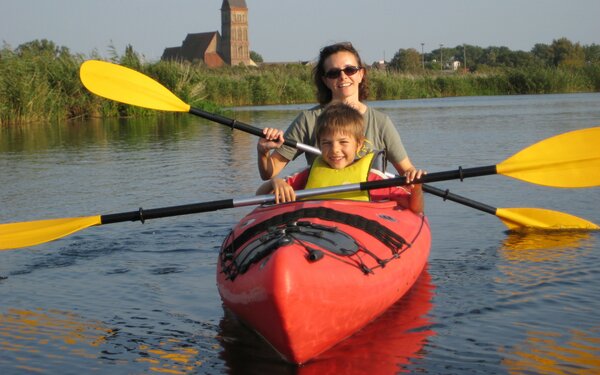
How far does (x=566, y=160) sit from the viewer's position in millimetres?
5199

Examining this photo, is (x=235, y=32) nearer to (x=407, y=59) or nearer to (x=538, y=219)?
(x=407, y=59)

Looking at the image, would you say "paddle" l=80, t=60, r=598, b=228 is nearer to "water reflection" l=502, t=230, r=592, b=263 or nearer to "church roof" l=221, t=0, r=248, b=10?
"water reflection" l=502, t=230, r=592, b=263

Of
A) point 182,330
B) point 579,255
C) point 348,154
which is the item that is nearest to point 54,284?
point 182,330

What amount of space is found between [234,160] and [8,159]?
3.40 m

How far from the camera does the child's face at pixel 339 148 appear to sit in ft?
15.0

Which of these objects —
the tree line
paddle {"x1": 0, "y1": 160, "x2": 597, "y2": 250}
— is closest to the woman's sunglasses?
paddle {"x1": 0, "y1": 160, "x2": 597, "y2": 250}

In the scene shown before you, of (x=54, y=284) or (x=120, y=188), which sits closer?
(x=54, y=284)

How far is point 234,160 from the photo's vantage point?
12.2 m

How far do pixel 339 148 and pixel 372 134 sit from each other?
644 mm

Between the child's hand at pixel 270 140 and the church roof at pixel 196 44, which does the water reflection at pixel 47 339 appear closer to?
the child's hand at pixel 270 140

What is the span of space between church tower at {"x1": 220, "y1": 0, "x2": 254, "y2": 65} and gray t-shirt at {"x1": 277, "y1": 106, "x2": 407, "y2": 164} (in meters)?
117

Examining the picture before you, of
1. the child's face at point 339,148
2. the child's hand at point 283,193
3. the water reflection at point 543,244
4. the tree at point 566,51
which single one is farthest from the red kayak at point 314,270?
the tree at point 566,51

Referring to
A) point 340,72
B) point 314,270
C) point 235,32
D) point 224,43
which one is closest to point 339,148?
point 340,72

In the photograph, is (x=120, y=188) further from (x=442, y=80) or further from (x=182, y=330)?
(x=442, y=80)
